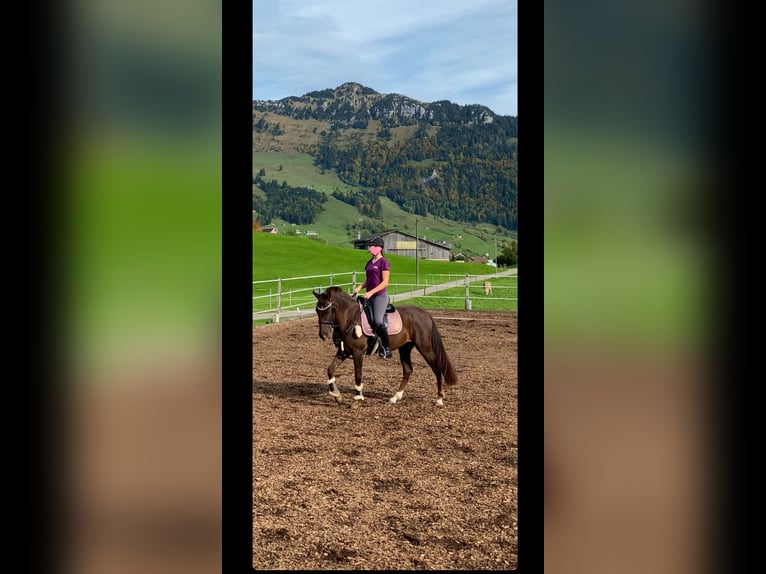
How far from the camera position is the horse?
21.4ft

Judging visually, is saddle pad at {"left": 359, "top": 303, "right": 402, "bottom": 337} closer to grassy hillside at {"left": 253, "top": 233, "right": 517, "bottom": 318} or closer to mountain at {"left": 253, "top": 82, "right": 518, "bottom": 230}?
grassy hillside at {"left": 253, "top": 233, "right": 517, "bottom": 318}

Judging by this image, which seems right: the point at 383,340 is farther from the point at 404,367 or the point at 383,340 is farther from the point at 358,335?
the point at 404,367

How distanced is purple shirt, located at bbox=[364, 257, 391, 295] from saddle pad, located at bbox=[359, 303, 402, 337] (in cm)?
30

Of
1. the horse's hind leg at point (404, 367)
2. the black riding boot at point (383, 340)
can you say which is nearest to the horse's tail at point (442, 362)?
the horse's hind leg at point (404, 367)

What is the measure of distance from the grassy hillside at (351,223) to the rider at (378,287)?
77.5 metres

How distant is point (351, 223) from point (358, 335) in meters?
105

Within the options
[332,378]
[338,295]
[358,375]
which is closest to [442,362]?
[358,375]

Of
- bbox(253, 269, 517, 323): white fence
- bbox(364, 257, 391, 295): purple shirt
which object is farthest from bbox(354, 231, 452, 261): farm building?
bbox(364, 257, 391, 295): purple shirt

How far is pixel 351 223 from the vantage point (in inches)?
4345
